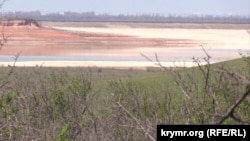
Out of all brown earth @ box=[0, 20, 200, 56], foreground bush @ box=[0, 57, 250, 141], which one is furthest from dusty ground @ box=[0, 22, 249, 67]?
foreground bush @ box=[0, 57, 250, 141]

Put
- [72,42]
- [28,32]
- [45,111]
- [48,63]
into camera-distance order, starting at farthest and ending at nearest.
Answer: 1. [28,32]
2. [72,42]
3. [48,63]
4. [45,111]

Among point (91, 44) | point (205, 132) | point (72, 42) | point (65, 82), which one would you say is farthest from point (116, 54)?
point (205, 132)

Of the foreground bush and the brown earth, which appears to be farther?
the brown earth

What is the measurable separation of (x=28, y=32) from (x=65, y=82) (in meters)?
85.6

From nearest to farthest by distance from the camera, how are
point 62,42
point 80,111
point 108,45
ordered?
point 80,111, point 108,45, point 62,42

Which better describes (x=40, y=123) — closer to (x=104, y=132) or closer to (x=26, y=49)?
(x=104, y=132)

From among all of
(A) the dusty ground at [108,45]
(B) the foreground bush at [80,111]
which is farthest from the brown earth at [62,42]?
(B) the foreground bush at [80,111]

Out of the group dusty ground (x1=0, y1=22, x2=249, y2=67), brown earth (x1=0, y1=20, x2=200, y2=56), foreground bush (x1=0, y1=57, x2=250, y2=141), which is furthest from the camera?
brown earth (x1=0, y1=20, x2=200, y2=56)

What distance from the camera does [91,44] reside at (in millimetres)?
84500

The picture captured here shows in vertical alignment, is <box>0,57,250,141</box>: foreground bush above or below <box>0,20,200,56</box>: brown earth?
above

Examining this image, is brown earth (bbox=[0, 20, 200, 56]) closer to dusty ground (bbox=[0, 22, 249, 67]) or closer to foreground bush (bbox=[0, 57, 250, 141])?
dusty ground (bbox=[0, 22, 249, 67])

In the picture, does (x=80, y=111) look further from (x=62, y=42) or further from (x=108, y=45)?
(x=62, y=42)

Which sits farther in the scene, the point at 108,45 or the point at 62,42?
the point at 62,42

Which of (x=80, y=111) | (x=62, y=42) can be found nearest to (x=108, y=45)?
(x=62, y=42)
